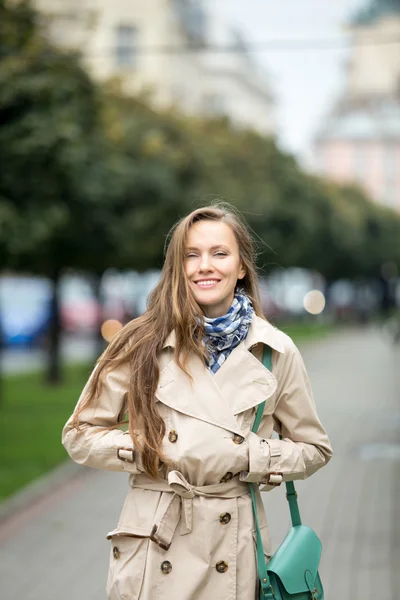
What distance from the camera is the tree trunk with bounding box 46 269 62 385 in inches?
894

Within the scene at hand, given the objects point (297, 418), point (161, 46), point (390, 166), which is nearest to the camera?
point (297, 418)

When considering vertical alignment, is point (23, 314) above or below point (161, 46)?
below

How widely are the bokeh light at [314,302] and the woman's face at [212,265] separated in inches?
2737

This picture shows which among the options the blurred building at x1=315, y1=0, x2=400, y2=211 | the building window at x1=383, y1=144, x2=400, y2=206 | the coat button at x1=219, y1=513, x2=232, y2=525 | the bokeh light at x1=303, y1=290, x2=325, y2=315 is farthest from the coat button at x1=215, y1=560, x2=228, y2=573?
the building window at x1=383, y1=144, x2=400, y2=206

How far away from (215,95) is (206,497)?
8304cm

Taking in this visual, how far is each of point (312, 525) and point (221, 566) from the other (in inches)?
Result: 221

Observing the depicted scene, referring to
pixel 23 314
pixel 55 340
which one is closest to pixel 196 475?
pixel 55 340

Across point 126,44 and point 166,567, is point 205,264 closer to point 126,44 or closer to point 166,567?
point 166,567

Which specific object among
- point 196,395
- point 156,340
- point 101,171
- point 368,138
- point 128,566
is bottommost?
point 128,566

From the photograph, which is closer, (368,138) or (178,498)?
(178,498)

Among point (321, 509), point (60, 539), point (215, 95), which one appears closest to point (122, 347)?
→ point (60, 539)

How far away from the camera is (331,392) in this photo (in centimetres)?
2142

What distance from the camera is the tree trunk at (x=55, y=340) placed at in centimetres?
2270

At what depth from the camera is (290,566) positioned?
11.1 ft
